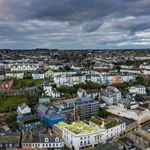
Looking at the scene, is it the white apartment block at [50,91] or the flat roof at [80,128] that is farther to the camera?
the white apartment block at [50,91]

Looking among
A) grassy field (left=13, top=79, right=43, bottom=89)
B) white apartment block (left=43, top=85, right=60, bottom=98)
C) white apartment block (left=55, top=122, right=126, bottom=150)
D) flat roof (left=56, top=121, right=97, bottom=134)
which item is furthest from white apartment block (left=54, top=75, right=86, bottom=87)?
white apartment block (left=55, top=122, right=126, bottom=150)

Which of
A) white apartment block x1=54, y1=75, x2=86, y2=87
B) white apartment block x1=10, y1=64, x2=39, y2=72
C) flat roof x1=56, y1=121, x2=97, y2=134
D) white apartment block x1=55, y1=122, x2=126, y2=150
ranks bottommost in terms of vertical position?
white apartment block x1=55, y1=122, x2=126, y2=150

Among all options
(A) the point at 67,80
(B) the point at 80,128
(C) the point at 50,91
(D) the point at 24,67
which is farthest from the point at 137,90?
(D) the point at 24,67

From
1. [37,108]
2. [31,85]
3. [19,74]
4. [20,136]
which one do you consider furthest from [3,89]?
[20,136]

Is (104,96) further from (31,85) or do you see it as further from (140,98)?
(31,85)

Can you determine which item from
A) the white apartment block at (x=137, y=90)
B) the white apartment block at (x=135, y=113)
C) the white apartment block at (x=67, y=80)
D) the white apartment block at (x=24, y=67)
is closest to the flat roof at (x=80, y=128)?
the white apartment block at (x=135, y=113)

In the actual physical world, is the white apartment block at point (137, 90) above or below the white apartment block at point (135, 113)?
above

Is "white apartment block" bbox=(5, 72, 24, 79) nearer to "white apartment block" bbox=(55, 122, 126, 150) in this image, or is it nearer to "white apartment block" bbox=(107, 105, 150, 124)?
"white apartment block" bbox=(107, 105, 150, 124)

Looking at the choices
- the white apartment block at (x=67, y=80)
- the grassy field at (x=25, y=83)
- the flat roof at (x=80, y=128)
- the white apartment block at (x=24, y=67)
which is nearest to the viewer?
the flat roof at (x=80, y=128)

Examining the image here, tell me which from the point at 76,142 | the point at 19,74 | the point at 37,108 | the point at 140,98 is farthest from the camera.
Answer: the point at 19,74

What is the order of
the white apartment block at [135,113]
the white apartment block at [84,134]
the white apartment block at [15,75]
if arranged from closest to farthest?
the white apartment block at [84,134], the white apartment block at [135,113], the white apartment block at [15,75]

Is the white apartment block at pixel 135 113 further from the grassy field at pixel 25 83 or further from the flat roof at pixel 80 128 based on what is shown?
the grassy field at pixel 25 83
